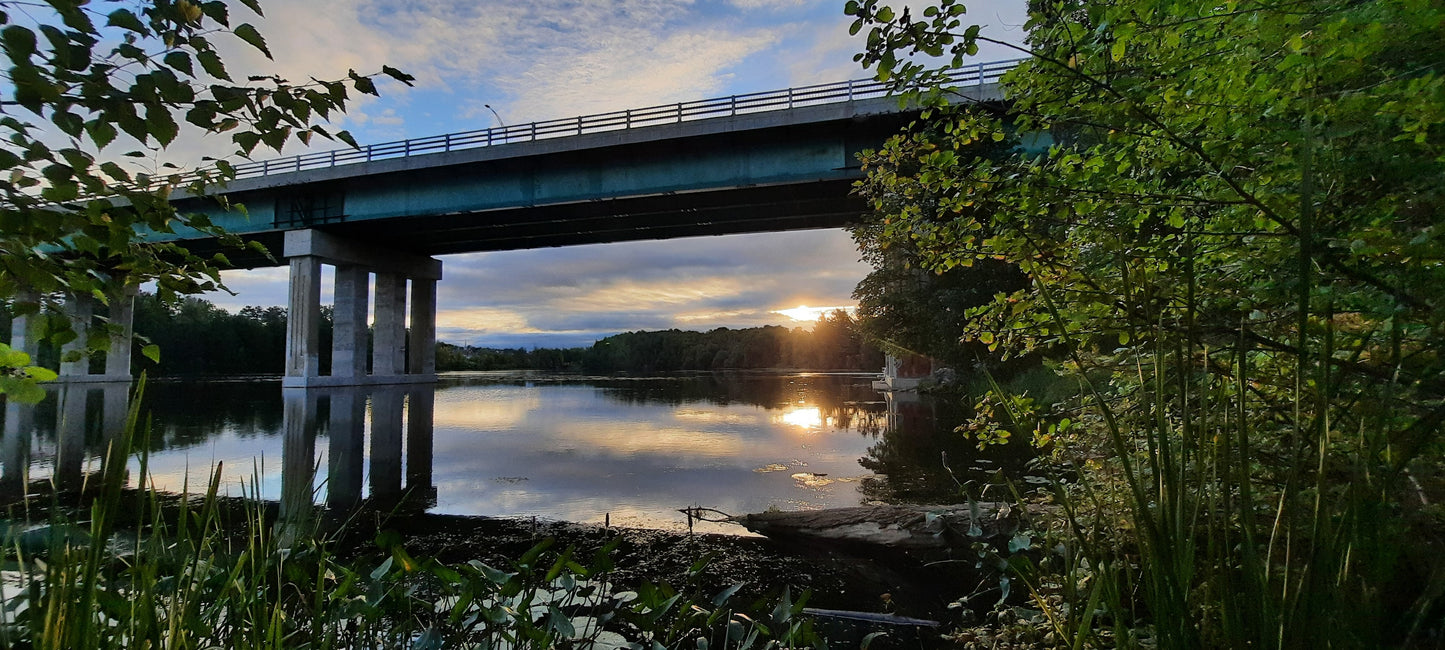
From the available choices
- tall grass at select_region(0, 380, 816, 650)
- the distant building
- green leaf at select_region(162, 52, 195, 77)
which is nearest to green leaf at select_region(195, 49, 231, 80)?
green leaf at select_region(162, 52, 195, 77)

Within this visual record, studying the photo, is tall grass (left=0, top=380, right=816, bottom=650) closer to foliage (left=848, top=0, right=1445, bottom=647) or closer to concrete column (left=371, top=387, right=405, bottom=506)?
foliage (left=848, top=0, right=1445, bottom=647)

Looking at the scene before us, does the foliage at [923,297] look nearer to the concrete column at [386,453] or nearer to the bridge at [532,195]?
the bridge at [532,195]

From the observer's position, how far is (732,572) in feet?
17.8

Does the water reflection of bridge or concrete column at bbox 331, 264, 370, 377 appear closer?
the water reflection of bridge

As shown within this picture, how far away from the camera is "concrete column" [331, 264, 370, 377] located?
34000 mm

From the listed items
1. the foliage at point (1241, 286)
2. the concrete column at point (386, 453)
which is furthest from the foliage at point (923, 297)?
the foliage at point (1241, 286)

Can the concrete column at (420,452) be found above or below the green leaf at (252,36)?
below

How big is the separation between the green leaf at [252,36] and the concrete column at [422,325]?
143 ft

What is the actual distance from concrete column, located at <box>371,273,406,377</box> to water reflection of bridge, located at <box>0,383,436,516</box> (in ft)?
48.8

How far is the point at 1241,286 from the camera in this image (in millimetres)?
2422

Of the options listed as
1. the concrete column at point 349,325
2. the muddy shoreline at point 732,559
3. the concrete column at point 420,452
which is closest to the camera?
the muddy shoreline at point 732,559

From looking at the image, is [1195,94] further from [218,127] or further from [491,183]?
[491,183]

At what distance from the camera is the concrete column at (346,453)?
8055mm

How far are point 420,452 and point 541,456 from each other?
93.1 inches
